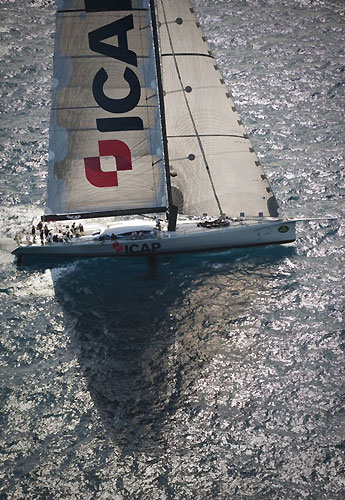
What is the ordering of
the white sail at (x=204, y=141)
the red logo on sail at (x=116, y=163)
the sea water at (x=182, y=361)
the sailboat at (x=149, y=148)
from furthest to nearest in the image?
the red logo on sail at (x=116, y=163) < the white sail at (x=204, y=141) < the sailboat at (x=149, y=148) < the sea water at (x=182, y=361)

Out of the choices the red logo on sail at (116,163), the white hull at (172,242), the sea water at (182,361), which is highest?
the red logo on sail at (116,163)

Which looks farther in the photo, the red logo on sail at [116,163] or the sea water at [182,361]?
the red logo on sail at [116,163]

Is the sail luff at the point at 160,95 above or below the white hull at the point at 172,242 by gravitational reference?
above

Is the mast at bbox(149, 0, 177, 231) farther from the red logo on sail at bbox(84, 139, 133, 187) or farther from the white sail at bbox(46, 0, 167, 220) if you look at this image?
the red logo on sail at bbox(84, 139, 133, 187)

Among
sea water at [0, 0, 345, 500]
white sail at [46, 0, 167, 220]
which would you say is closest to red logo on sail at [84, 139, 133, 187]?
white sail at [46, 0, 167, 220]

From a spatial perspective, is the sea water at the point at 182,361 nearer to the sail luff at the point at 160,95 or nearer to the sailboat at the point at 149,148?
the sailboat at the point at 149,148

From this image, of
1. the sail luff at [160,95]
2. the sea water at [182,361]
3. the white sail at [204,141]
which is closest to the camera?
Answer: the sea water at [182,361]

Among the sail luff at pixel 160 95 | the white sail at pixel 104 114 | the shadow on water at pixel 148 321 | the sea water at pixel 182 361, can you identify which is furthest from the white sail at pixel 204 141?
the sea water at pixel 182 361

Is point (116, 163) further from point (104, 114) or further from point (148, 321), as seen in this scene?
point (148, 321)
